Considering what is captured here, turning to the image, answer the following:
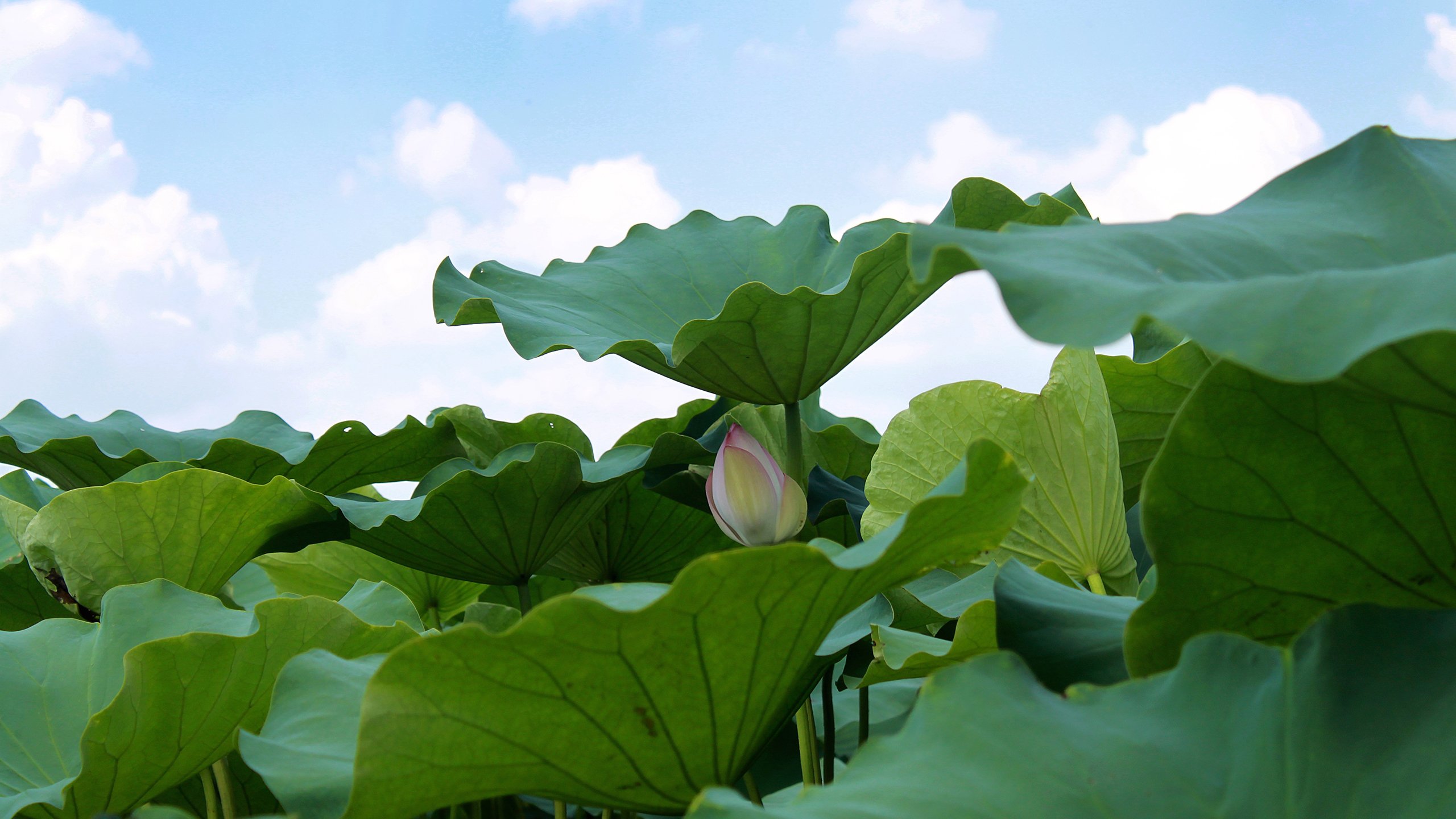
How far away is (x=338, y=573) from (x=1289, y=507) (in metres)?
1.47

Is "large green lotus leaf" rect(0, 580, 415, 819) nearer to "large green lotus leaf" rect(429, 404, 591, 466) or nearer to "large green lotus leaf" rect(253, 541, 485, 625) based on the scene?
"large green lotus leaf" rect(429, 404, 591, 466)

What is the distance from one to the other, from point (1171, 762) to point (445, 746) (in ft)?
1.03

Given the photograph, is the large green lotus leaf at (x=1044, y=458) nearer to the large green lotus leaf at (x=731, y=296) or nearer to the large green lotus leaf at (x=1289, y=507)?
the large green lotus leaf at (x=731, y=296)

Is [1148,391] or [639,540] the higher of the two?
[1148,391]

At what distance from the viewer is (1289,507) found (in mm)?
467

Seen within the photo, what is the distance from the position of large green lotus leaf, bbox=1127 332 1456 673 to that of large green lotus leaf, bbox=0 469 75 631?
4.26 ft

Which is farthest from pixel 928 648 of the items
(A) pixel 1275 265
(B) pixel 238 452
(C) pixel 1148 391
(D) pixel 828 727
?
(B) pixel 238 452

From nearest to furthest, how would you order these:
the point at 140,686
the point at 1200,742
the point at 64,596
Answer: the point at 1200,742 < the point at 140,686 < the point at 64,596

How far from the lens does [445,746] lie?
1.59 ft

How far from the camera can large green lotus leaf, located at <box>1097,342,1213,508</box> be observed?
1.13 metres

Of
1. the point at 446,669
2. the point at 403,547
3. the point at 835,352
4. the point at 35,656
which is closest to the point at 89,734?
the point at 35,656

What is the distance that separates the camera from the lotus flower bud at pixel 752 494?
90 cm

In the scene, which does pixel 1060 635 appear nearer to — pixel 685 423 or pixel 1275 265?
pixel 1275 265

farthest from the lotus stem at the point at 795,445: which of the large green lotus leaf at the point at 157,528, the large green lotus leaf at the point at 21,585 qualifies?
the large green lotus leaf at the point at 21,585
